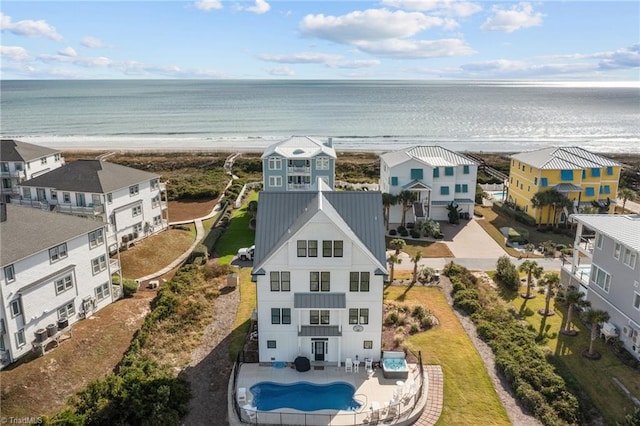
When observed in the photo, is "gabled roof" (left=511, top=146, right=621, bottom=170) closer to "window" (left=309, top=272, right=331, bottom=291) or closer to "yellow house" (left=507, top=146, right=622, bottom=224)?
"yellow house" (left=507, top=146, right=622, bottom=224)

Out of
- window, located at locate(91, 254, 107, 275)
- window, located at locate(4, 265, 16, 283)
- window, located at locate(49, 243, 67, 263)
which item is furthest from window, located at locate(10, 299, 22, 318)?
window, located at locate(91, 254, 107, 275)

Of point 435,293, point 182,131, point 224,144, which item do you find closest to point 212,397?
point 435,293

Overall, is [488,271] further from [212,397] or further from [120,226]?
[120,226]

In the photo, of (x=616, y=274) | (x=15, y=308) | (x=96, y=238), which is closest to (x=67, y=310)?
(x=15, y=308)

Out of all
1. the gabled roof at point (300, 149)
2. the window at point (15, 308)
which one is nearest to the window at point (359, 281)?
the window at point (15, 308)

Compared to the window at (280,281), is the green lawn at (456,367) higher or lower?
lower

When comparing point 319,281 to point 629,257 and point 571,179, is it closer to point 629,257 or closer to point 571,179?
point 629,257

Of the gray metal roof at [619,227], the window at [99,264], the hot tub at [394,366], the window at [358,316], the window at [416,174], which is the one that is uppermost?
the window at [416,174]

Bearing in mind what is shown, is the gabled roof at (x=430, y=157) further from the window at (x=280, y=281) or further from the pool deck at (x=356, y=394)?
the pool deck at (x=356, y=394)
